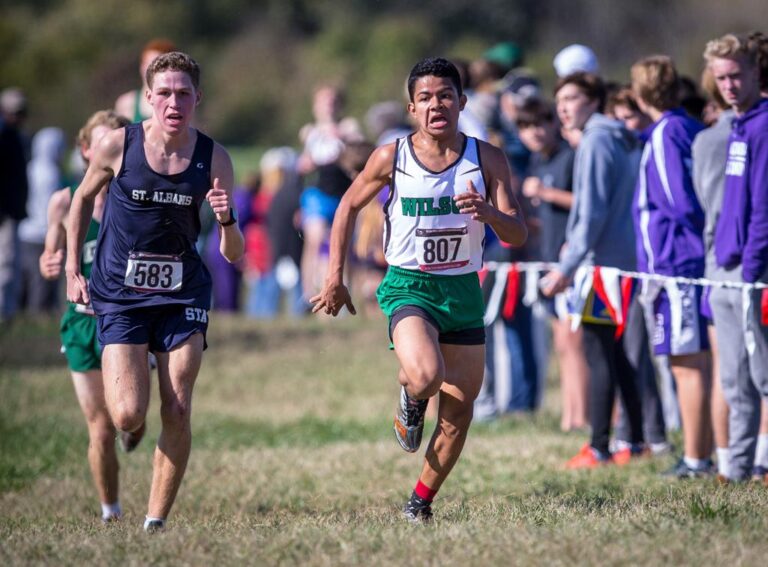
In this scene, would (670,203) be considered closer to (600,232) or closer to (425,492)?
(600,232)

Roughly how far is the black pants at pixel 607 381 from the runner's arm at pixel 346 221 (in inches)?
118

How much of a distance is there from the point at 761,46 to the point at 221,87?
135ft

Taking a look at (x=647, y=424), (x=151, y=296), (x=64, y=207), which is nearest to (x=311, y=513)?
(x=151, y=296)

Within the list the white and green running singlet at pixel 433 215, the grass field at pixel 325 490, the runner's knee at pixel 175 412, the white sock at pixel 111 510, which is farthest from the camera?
the white sock at pixel 111 510

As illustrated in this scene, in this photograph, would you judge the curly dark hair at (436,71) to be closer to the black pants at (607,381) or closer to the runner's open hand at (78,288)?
the runner's open hand at (78,288)

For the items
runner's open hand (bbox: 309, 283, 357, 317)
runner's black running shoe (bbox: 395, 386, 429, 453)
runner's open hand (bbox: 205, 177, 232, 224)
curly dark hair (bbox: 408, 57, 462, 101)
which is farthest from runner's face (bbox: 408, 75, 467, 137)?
runner's black running shoe (bbox: 395, 386, 429, 453)

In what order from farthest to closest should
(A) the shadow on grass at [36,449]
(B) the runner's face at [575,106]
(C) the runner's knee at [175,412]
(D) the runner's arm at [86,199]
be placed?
(A) the shadow on grass at [36,449], (B) the runner's face at [575,106], (D) the runner's arm at [86,199], (C) the runner's knee at [175,412]

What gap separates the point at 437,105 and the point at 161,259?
1.67 m

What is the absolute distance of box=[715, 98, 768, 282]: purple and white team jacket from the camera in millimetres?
7449

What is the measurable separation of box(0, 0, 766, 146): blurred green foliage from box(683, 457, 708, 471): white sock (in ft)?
67.5

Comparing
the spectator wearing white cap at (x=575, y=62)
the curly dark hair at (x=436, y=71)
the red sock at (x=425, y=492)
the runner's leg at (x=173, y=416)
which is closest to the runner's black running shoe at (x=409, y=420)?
the red sock at (x=425, y=492)

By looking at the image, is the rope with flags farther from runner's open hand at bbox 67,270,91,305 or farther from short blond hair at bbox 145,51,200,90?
runner's open hand at bbox 67,270,91,305

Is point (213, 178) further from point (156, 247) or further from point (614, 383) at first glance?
point (614, 383)

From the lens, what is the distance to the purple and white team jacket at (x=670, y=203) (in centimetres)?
836
